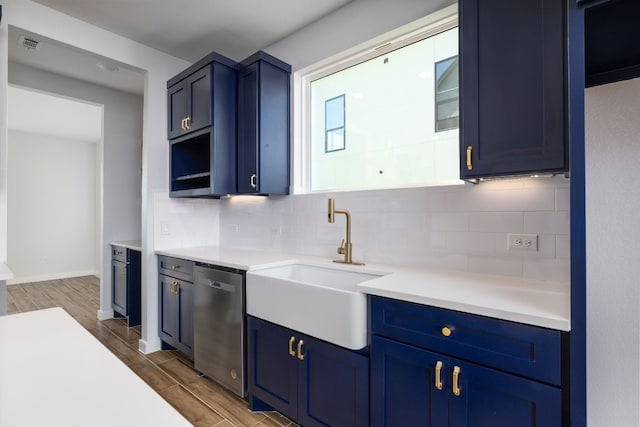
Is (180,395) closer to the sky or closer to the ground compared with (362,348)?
closer to the ground

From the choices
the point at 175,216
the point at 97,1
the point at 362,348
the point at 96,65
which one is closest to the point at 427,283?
the point at 362,348

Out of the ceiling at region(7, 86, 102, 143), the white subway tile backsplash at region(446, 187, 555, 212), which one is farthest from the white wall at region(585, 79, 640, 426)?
the ceiling at region(7, 86, 102, 143)

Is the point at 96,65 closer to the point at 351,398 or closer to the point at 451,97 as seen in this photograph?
the point at 451,97

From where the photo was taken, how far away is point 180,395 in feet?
7.36

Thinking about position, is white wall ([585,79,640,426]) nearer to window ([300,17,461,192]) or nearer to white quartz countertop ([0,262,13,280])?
window ([300,17,461,192])

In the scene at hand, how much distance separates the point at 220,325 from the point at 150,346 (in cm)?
122

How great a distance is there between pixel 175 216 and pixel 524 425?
2.97 meters

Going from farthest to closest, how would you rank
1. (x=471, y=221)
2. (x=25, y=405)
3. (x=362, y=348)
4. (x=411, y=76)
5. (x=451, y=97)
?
(x=411, y=76) < (x=451, y=97) < (x=471, y=221) < (x=362, y=348) < (x=25, y=405)

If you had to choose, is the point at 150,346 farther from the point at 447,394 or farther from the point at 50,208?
the point at 50,208

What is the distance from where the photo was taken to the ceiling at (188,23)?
2371 millimetres

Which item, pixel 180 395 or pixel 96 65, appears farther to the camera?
pixel 96 65

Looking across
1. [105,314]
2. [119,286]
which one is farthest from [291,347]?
[105,314]

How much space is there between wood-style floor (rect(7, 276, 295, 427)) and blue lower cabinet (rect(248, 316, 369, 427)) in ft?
0.42

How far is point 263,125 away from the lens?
257 centimetres
